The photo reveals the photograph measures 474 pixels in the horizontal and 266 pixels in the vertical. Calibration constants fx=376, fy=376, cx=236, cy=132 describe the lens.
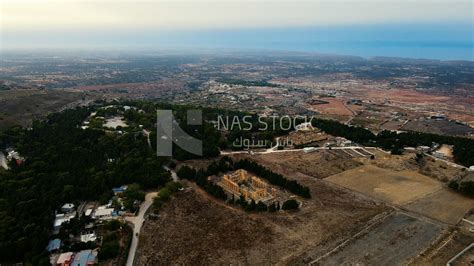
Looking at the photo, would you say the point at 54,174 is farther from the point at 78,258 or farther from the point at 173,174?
the point at 78,258

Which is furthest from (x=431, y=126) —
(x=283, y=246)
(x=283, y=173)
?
(x=283, y=246)

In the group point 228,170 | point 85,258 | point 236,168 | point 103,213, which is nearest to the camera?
point 85,258

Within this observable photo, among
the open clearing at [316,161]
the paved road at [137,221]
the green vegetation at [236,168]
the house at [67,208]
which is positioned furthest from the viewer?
the open clearing at [316,161]

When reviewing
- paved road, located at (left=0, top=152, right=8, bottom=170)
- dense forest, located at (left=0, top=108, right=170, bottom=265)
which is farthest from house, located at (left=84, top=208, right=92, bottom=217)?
paved road, located at (left=0, top=152, right=8, bottom=170)

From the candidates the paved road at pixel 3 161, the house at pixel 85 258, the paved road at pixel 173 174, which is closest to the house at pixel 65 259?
the house at pixel 85 258

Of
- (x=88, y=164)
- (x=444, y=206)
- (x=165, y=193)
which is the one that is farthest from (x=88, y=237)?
(x=444, y=206)

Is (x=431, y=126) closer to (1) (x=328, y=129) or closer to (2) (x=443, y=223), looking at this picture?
(1) (x=328, y=129)

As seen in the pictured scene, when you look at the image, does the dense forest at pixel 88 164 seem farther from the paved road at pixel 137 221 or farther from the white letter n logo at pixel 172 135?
the paved road at pixel 137 221
